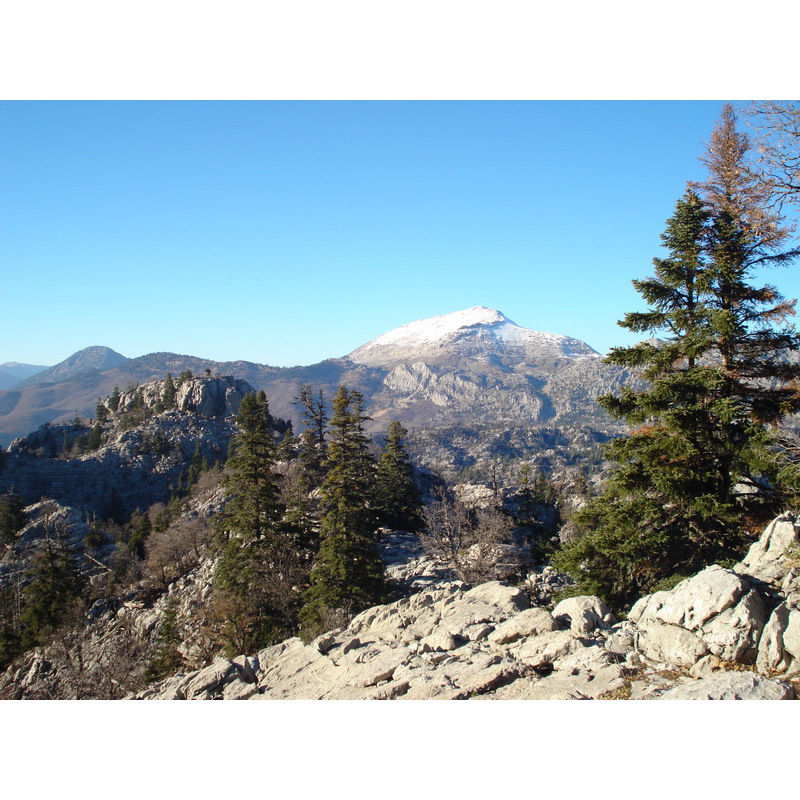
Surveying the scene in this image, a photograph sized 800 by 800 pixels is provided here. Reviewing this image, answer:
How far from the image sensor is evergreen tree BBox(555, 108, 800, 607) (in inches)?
484

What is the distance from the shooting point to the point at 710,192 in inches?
493

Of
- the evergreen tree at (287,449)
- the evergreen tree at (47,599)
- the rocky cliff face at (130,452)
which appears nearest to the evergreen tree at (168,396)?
the rocky cliff face at (130,452)

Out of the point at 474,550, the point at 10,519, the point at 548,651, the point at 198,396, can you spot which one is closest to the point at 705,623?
the point at 548,651

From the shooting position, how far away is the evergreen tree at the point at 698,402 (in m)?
12.3

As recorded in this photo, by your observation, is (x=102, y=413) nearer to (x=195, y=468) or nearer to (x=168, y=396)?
(x=168, y=396)

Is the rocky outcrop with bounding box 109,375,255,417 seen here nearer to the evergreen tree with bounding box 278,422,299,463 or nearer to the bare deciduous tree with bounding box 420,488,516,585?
the evergreen tree with bounding box 278,422,299,463

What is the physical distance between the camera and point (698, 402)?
12.9m

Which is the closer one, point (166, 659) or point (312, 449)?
point (166, 659)

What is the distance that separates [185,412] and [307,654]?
10886cm

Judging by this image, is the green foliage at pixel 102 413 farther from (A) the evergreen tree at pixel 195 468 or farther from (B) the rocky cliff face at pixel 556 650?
(B) the rocky cliff face at pixel 556 650

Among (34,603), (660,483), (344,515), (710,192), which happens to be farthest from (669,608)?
(34,603)

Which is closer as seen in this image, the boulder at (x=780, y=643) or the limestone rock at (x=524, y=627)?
the boulder at (x=780, y=643)
